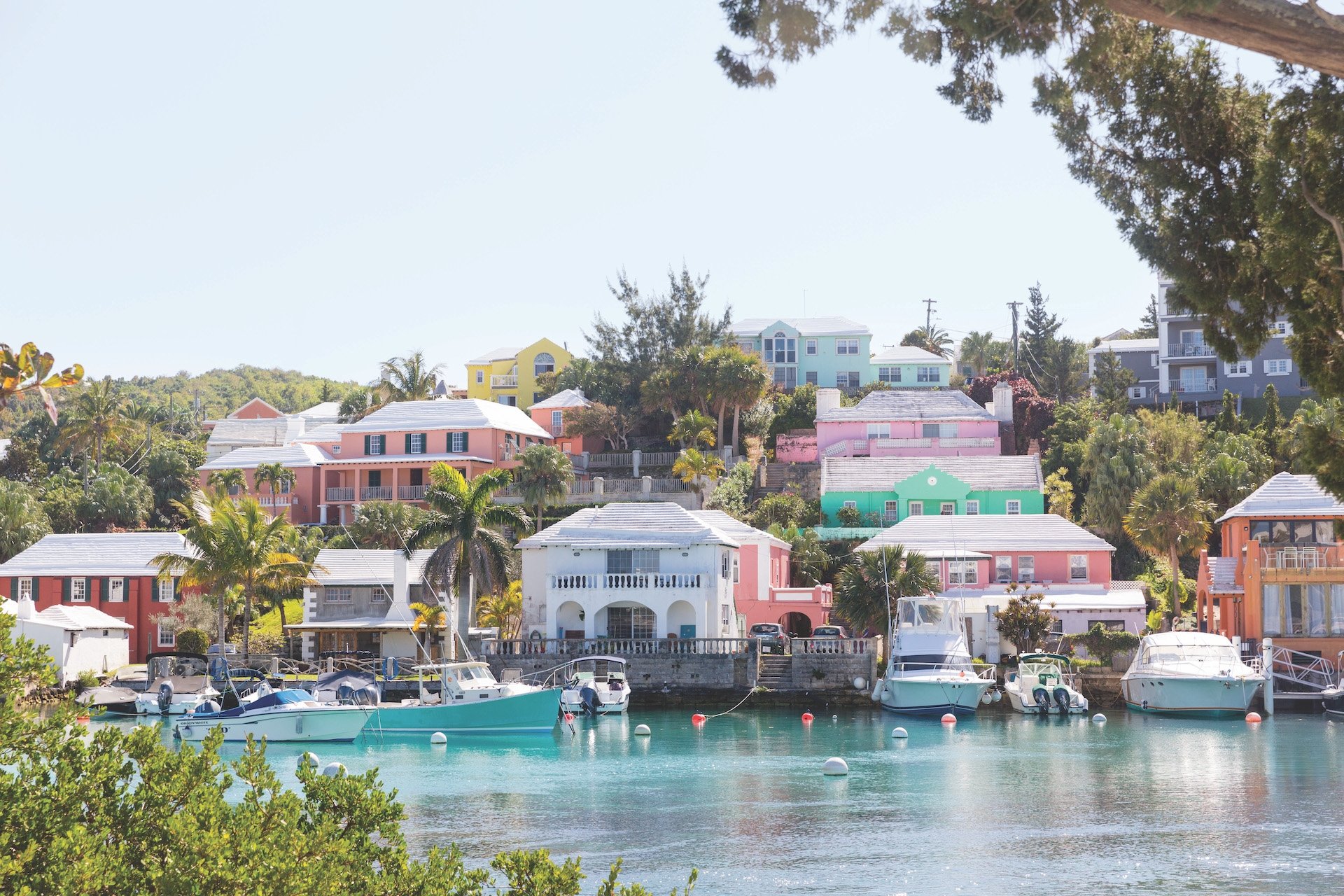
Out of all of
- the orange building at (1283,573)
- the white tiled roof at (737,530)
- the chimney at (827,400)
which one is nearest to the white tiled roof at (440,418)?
the chimney at (827,400)

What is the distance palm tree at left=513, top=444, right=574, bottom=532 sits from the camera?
254ft

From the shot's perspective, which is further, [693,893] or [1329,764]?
[1329,764]

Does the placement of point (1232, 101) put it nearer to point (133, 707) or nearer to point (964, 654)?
point (964, 654)

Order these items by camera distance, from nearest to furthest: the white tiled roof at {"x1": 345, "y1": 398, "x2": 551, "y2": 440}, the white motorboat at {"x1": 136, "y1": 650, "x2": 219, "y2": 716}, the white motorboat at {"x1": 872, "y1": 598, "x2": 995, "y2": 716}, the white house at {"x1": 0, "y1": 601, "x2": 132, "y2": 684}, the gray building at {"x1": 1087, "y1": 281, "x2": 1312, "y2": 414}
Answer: the white motorboat at {"x1": 872, "y1": 598, "x2": 995, "y2": 716} < the white motorboat at {"x1": 136, "y1": 650, "x2": 219, "y2": 716} < the white house at {"x1": 0, "y1": 601, "x2": 132, "y2": 684} < the white tiled roof at {"x1": 345, "y1": 398, "x2": 551, "y2": 440} < the gray building at {"x1": 1087, "y1": 281, "x2": 1312, "y2": 414}

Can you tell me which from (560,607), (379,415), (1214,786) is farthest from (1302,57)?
(379,415)

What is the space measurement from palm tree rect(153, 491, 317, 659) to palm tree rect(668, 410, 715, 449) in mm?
26719

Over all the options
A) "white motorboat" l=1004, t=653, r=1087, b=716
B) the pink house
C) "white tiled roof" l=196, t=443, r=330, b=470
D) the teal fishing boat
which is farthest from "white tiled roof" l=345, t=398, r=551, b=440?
"white motorboat" l=1004, t=653, r=1087, b=716

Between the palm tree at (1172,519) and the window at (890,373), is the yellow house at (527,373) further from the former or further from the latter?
the palm tree at (1172,519)

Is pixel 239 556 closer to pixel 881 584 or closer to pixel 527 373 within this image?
pixel 881 584

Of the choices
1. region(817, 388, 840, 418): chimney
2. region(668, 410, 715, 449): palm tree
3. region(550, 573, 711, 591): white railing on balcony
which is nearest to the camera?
region(550, 573, 711, 591): white railing on balcony

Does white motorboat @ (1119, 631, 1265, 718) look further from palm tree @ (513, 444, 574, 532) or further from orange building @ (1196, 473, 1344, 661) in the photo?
palm tree @ (513, 444, 574, 532)

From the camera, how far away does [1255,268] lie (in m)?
17.8

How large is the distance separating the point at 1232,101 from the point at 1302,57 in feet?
11.8

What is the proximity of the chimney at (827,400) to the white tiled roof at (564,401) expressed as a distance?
15.9m
